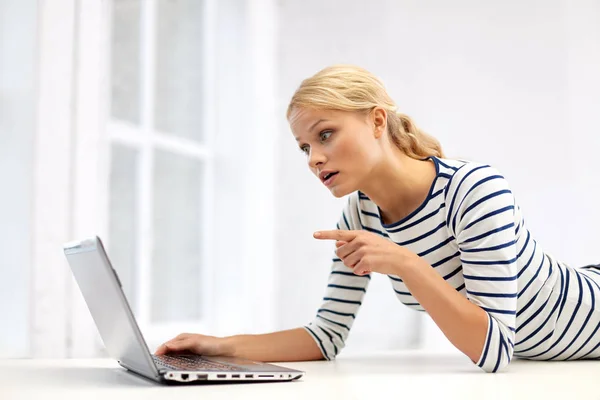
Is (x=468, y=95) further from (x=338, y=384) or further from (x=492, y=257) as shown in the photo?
(x=338, y=384)

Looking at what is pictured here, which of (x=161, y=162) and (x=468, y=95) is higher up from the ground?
(x=468, y=95)

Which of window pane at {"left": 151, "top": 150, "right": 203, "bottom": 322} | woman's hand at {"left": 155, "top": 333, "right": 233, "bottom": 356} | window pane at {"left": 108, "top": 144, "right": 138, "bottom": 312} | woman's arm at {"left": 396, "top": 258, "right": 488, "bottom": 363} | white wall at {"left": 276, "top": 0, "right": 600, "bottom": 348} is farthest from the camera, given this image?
white wall at {"left": 276, "top": 0, "right": 600, "bottom": 348}

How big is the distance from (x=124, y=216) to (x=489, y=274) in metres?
1.05

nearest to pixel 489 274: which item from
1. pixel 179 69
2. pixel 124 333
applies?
pixel 124 333

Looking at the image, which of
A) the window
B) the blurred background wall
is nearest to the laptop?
the window

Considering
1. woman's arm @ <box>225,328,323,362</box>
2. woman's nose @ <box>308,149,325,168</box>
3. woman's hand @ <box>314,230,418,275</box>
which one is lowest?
woman's arm @ <box>225,328,323,362</box>

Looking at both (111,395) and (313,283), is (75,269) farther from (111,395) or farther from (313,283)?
(313,283)

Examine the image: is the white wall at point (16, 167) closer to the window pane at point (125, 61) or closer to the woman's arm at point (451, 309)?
the window pane at point (125, 61)

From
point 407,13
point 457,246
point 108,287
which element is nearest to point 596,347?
point 457,246

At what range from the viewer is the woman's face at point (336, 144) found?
3.83 ft

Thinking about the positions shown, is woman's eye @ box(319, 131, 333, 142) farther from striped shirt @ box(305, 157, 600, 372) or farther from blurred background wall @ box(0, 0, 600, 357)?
blurred background wall @ box(0, 0, 600, 357)

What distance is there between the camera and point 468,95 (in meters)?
2.47

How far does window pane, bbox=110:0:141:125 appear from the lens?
1.77 metres

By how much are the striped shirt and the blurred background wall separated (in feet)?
2.23
